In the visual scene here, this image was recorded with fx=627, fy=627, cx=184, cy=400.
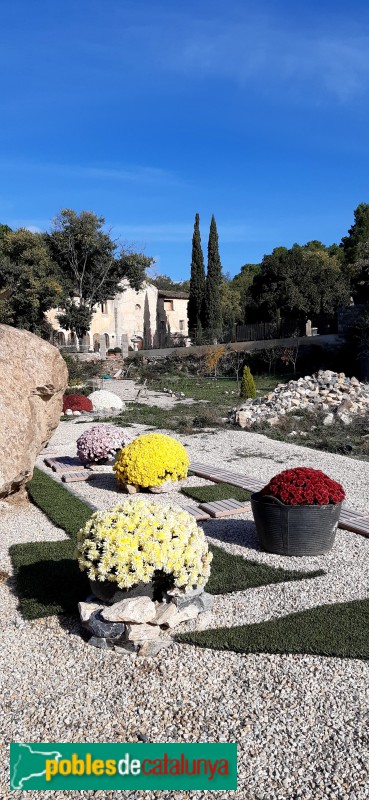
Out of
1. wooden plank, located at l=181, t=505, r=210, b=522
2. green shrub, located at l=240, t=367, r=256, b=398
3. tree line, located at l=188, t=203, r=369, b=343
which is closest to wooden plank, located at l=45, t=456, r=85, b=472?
wooden plank, located at l=181, t=505, r=210, b=522

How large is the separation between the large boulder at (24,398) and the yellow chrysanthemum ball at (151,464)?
1.38 meters

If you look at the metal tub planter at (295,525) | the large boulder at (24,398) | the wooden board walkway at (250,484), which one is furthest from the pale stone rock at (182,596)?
the large boulder at (24,398)

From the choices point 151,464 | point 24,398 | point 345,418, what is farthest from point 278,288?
point 24,398

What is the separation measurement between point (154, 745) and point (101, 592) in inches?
64.6

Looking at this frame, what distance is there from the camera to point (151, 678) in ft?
15.5

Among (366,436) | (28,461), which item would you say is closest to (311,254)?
(366,436)

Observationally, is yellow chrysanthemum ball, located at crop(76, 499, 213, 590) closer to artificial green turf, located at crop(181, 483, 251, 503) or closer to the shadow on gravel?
the shadow on gravel

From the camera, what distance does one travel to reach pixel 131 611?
16.9ft

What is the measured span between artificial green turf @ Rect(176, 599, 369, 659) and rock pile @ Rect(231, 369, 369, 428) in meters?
11.8

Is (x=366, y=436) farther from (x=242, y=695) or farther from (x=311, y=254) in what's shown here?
(x=311, y=254)

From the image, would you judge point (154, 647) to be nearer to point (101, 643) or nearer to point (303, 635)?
point (101, 643)

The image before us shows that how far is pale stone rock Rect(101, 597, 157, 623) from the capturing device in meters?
5.12

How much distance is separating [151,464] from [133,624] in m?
4.84

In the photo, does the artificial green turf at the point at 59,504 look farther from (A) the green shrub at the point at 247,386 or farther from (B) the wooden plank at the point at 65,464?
(A) the green shrub at the point at 247,386
